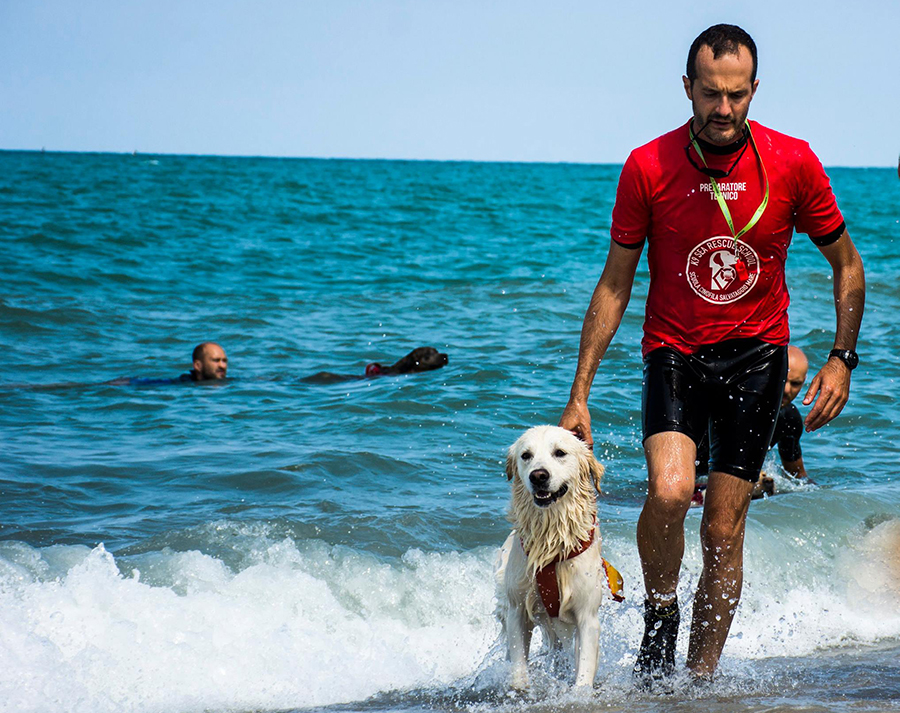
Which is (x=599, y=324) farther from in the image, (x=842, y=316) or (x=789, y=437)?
(x=789, y=437)

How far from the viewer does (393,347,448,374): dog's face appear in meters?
12.9

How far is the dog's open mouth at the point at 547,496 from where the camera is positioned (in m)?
4.61

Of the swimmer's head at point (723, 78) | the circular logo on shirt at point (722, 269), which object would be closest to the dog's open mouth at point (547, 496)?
the circular logo on shirt at point (722, 269)

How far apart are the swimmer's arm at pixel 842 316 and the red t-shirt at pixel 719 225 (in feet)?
0.44

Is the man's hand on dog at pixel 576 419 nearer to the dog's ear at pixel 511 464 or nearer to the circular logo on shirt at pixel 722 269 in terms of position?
the dog's ear at pixel 511 464

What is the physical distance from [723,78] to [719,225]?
2.00ft

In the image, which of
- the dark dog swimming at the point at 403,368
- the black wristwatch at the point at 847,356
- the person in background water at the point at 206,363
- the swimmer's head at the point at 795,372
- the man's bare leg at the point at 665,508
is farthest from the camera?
the dark dog swimming at the point at 403,368

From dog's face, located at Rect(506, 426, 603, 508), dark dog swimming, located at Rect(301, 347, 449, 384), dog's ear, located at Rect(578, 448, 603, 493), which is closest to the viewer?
dog's face, located at Rect(506, 426, 603, 508)

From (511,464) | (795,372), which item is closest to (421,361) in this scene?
(795,372)

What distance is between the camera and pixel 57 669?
16.4 ft

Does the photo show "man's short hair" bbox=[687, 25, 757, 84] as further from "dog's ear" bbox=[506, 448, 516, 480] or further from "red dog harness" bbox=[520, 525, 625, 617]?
"red dog harness" bbox=[520, 525, 625, 617]

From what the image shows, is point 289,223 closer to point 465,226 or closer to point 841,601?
point 465,226

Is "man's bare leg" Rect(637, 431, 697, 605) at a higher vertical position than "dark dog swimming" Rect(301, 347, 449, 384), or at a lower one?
higher

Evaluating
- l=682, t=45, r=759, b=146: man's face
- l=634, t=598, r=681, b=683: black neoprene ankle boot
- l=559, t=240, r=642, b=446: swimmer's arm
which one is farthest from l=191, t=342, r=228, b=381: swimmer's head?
l=682, t=45, r=759, b=146: man's face
